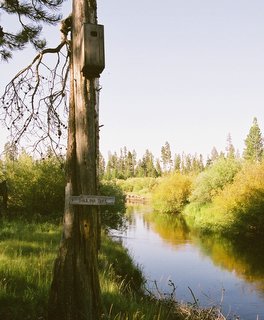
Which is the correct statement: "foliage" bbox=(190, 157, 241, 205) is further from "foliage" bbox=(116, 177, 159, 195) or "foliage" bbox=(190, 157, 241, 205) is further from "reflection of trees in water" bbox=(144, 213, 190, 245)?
"foliage" bbox=(116, 177, 159, 195)

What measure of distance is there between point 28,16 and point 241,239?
2377cm

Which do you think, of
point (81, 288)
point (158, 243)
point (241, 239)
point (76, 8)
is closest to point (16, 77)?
point (76, 8)

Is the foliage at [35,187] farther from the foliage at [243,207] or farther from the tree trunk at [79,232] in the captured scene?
the foliage at [243,207]

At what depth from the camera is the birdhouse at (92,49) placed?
14.6 ft

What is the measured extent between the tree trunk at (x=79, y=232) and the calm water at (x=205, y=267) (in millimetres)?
6312

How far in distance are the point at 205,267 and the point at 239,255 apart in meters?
3.55

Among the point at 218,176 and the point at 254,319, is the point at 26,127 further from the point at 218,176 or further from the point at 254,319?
the point at 218,176

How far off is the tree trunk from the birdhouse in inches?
11.8

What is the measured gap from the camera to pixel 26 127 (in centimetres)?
602

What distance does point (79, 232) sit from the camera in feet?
15.4

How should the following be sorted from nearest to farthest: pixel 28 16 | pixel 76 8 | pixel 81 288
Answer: pixel 81 288
pixel 76 8
pixel 28 16

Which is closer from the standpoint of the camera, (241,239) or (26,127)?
(26,127)

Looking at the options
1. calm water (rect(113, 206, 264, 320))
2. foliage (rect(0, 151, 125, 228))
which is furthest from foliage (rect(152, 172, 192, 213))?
foliage (rect(0, 151, 125, 228))

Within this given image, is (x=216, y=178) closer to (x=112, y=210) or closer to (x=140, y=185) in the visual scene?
(x=112, y=210)
